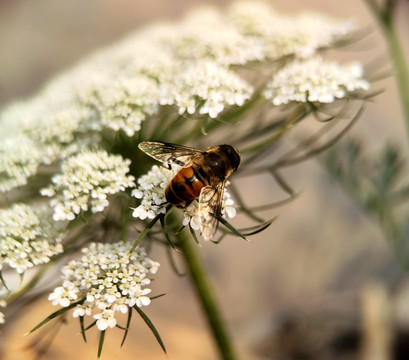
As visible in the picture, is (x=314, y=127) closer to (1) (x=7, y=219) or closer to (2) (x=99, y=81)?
(2) (x=99, y=81)

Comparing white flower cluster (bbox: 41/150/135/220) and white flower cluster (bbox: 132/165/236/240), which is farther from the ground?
white flower cluster (bbox: 41/150/135/220)

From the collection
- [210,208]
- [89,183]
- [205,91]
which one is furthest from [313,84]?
[89,183]

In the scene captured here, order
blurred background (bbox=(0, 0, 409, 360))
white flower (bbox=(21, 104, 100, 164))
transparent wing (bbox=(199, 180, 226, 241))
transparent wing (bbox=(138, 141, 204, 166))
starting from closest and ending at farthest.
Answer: transparent wing (bbox=(199, 180, 226, 241))
transparent wing (bbox=(138, 141, 204, 166))
white flower (bbox=(21, 104, 100, 164))
blurred background (bbox=(0, 0, 409, 360))

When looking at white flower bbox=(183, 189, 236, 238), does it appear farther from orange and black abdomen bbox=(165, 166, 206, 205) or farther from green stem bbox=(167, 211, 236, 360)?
green stem bbox=(167, 211, 236, 360)

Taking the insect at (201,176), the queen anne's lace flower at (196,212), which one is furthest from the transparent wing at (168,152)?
the queen anne's lace flower at (196,212)

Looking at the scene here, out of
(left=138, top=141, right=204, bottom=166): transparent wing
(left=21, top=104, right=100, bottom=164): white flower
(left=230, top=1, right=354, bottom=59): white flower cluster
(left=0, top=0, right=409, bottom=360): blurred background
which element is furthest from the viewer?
(left=0, top=0, right=409, bottom=360): blurred background

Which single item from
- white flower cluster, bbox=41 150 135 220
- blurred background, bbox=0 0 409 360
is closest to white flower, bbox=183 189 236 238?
white flower cluster, bbox=41 150 135 220

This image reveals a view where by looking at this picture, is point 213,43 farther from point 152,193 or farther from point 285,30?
point 152,193
